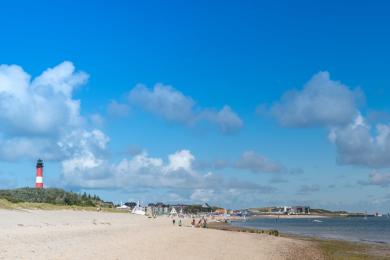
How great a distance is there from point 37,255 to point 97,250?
189 inches

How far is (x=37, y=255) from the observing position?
834 inches

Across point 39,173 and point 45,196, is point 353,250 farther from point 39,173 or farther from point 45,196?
point 39,173

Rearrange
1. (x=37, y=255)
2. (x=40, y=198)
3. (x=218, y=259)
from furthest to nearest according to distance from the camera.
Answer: (x=40, y=198) → (x=218, y=259) → (x=37, y=255)

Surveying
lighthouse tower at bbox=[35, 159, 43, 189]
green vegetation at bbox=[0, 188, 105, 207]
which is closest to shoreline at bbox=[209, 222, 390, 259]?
A: green vegetation at bbox=[0, 188, 105, 207]

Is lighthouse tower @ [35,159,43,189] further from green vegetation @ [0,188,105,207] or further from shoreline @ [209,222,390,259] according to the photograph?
shoreline @ [209,222,390,259]

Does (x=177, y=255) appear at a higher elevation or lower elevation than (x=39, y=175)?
lower

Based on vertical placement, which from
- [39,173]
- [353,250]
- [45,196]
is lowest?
[353,250]

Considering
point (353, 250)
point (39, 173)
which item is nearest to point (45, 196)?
point (39, 173)

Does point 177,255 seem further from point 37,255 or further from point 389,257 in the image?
point 389,257

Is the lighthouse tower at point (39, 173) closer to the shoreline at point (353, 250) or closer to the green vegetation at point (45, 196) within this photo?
the green vegetation at point (45, 196)

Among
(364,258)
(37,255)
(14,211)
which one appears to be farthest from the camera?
(14,211)

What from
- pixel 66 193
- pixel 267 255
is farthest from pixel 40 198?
pixel 267 255

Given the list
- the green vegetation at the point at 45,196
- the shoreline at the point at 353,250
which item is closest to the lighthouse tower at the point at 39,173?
the green vegetation at the point at 45,196

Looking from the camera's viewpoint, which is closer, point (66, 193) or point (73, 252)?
point (73, 252)
